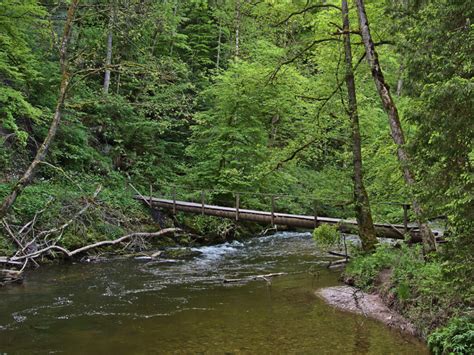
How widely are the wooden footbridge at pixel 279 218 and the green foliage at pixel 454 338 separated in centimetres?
525

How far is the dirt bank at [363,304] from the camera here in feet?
25.0

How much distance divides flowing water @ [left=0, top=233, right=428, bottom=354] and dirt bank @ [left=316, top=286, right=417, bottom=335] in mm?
217

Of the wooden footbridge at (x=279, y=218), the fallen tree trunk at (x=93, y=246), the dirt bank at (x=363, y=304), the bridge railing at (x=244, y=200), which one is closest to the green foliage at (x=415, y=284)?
the dirt bank at (x=363, y=304)

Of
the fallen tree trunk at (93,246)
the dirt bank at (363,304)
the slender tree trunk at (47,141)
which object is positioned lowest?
the dirt bank at (363,304)

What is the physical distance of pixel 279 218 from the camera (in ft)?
48.2

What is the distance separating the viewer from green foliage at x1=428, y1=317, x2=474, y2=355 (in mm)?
5633

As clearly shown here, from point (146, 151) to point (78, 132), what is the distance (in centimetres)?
460

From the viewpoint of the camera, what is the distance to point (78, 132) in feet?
60.4

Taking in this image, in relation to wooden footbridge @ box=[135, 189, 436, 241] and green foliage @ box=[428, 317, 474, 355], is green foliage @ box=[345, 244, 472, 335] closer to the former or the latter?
green foliage @ box=[428, 317, 474, 355]

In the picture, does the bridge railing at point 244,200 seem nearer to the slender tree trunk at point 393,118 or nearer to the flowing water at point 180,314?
the flowing water at point 180,314

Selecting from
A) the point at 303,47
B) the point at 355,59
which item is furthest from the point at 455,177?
the point at 355,59

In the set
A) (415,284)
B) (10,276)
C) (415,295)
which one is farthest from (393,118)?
(10,276)

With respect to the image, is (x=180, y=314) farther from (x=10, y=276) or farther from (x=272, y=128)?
(x=272, y=128)

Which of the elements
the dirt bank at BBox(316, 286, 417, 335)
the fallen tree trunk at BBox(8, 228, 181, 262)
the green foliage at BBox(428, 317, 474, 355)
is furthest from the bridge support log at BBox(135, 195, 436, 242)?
the green foliage at BBox(428, 317, 474, 355)
